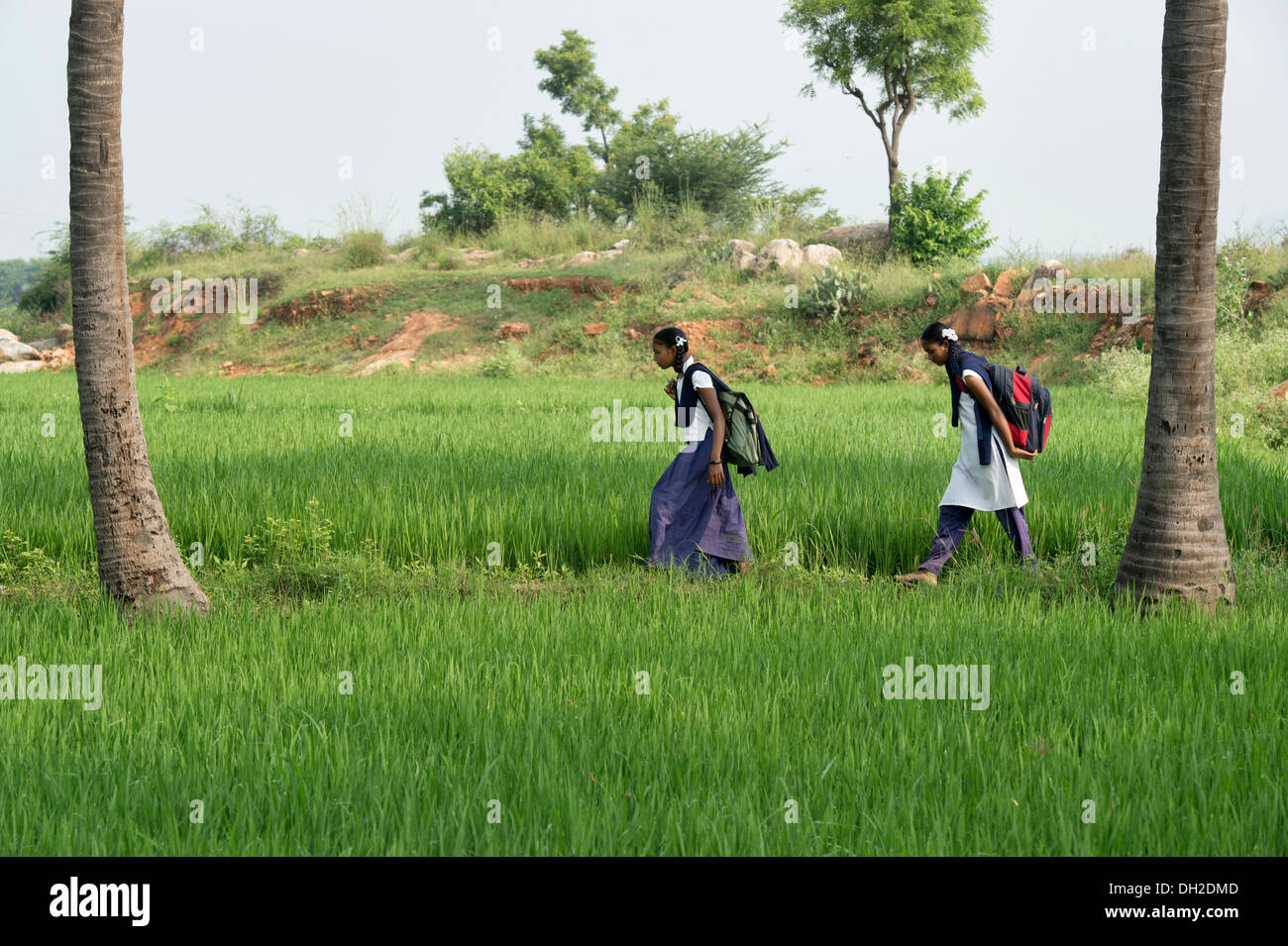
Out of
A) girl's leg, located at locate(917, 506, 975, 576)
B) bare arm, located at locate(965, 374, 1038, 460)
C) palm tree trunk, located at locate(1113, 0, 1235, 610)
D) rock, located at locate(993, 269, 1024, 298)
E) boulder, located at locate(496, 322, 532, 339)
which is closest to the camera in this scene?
palm tree trunk, located at locate(1113, 0, 1235, 610)

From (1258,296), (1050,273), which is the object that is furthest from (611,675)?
(1050,273)

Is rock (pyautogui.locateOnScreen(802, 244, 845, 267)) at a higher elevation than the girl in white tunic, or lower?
higher

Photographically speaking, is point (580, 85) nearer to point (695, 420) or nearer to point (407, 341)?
point (407, 341)

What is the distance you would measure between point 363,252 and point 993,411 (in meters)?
32.3

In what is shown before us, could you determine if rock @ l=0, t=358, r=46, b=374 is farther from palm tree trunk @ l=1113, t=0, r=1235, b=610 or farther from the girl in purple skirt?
palm tree trunk @ l=1113, t=0, r=1235, b=610

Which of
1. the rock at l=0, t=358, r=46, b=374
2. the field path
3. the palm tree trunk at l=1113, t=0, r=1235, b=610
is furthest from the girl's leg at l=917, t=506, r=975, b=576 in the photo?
the rock at l=0, t=358, r=46, b=374

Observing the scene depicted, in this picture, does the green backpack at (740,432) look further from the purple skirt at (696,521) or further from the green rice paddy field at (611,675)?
the green rice paddy field at (611,675)

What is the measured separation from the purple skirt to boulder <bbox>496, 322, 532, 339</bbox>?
21.3m

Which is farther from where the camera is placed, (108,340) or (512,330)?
(512,330)

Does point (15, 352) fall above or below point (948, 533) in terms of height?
above

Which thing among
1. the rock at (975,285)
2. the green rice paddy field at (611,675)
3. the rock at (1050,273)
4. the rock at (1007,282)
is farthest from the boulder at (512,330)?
the green rice paddy field at (611,675)

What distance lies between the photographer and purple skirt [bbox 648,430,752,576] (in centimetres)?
686

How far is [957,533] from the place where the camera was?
22.5 feet

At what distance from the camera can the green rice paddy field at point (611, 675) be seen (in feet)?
10.1
